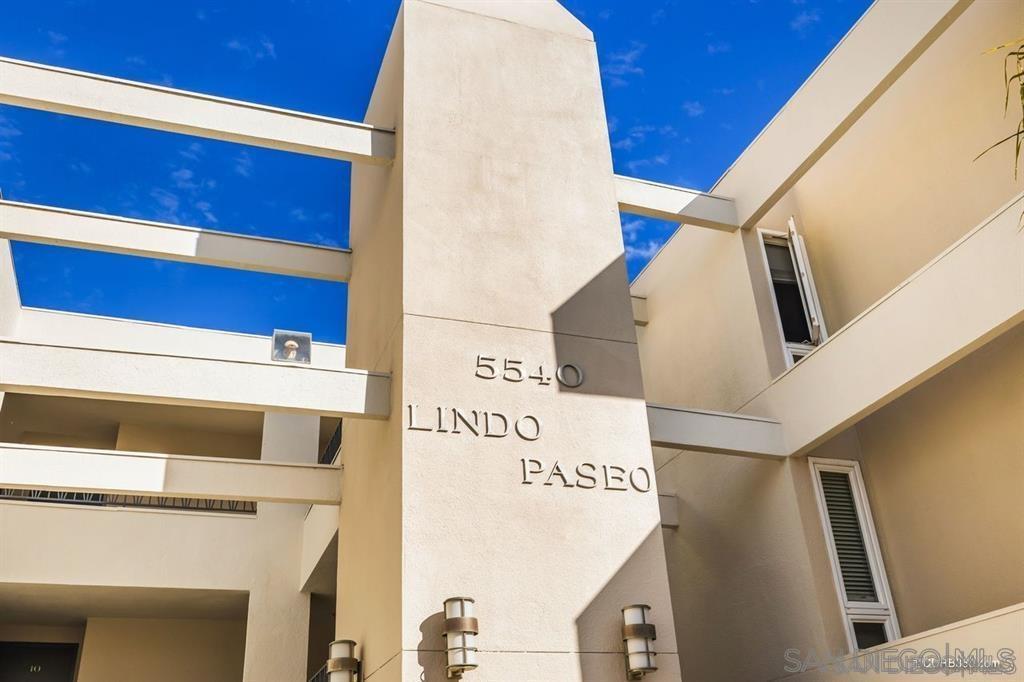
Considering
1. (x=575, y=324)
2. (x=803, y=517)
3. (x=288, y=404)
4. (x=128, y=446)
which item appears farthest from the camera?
(x=128, y=446)

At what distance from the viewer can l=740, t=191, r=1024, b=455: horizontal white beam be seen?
6.54 m

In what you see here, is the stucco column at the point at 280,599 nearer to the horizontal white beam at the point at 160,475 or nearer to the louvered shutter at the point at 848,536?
the horizontal white beam at the point at 160,475

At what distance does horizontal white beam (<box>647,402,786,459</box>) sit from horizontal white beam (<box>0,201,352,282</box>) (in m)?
4.05

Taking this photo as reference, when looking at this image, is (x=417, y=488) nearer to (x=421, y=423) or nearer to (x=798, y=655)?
(x=421, y=423)

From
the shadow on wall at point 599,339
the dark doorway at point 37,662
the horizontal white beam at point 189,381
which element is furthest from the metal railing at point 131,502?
the shadow on wall at point 599,339

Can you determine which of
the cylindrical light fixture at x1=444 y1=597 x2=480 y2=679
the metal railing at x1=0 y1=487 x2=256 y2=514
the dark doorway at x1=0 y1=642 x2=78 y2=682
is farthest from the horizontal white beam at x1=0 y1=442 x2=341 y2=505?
the dark doorway at x1=0 y1=642 x2=78 y2=682

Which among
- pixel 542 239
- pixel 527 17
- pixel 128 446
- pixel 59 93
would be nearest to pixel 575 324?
pixel 542 239

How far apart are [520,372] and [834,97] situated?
13.5 ft

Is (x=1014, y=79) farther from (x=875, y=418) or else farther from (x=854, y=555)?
(x=854, y=555)

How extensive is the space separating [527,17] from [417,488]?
519 cm

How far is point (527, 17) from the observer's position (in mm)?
9273

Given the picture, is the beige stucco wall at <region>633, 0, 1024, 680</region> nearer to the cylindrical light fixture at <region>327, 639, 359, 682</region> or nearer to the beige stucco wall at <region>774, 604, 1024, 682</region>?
the beige stucco wall at <region>774, 604, 1024, 682</region>

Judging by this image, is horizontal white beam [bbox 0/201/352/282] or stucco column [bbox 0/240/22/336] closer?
horizontal white beam [bbox 0/201/352/282]

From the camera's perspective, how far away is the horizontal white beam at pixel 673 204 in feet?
30.7
